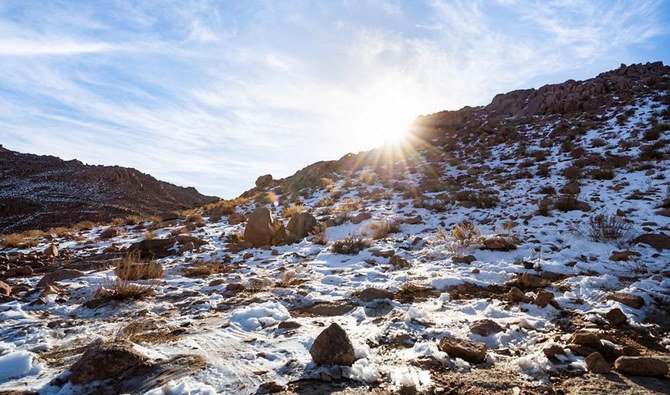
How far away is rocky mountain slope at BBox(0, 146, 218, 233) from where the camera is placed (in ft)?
96.9

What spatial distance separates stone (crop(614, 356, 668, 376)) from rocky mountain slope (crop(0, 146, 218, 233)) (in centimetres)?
2855

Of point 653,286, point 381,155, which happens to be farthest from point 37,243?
point 381,155

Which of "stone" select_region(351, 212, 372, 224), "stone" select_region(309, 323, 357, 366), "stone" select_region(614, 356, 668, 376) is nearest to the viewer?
"stone" select_region(614, 356, 668, 376)

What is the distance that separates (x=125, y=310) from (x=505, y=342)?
4.62 m

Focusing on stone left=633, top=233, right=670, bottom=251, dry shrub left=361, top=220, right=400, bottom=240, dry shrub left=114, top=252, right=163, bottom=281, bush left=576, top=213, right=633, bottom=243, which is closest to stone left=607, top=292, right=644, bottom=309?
stone left=633, top=233, right=670, bottom=251

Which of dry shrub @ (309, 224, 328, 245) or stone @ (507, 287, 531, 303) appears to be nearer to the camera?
stone @ (507, 287, 531, 303)

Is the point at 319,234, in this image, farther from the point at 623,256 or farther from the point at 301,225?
the point at 623,256

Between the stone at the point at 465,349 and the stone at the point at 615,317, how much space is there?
5.57 ft

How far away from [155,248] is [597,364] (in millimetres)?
9045

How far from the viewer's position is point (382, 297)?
5223mm

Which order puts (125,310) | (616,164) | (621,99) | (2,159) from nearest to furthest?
(125,310), (616,164), (621,99), (2,159)

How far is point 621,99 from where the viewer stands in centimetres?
2295

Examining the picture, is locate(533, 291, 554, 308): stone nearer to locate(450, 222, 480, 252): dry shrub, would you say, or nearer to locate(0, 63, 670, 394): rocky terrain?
locate(0, 63, 670, 394): rocky terrain

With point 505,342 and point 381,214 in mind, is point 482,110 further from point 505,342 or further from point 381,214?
point 505,342
